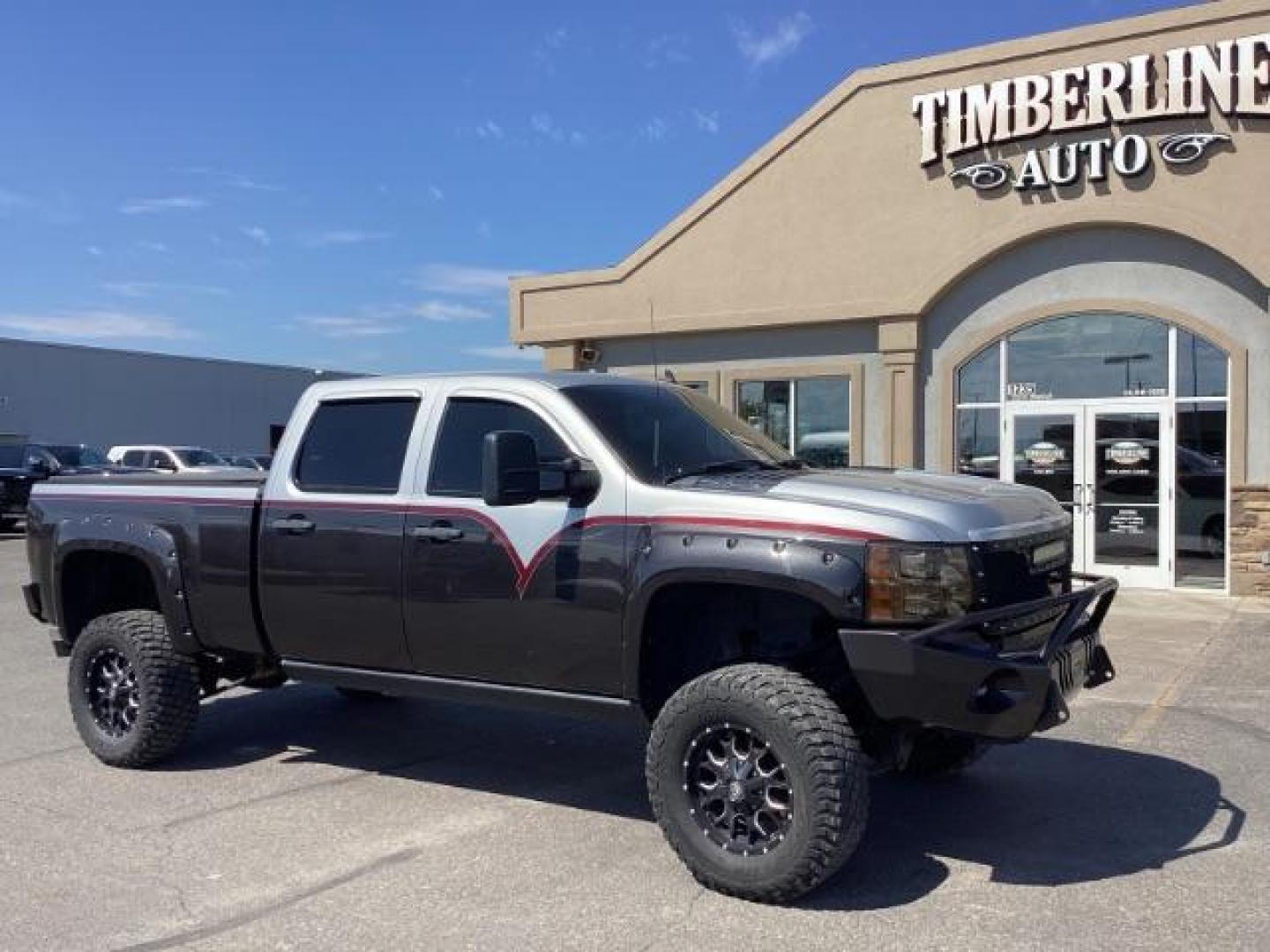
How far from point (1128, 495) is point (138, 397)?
3975 centimetres

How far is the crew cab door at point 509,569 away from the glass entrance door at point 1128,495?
32.0 ft

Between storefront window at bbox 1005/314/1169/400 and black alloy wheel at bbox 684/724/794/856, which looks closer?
black alloy wheel at bbox 684/724/794/856

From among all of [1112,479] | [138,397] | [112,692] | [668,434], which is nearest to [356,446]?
[668,434]

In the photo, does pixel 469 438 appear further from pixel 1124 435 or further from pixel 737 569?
pixel 1124 435

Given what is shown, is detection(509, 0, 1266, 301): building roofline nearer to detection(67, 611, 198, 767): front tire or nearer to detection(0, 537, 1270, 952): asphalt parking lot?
detection(0, 537, 1270, 952): asphalt parking lot

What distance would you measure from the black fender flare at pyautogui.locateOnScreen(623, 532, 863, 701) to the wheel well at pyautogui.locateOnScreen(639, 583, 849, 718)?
7 cm

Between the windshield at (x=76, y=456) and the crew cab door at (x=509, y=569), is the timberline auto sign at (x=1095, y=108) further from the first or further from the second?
the windshield at (x=76, y=456)

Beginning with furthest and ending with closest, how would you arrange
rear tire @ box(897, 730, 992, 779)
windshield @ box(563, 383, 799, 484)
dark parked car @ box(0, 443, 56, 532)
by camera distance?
dark parked car @ box(0, 443, 56, 532) → rear tire @ box(897, 730, 992, 779) → windshield @ box(563, 383, 799, 484)

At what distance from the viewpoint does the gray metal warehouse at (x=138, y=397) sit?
40.1m

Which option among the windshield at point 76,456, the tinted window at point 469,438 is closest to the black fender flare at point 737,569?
the tinted window at point 469,438

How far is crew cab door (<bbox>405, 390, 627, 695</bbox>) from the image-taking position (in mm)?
4824

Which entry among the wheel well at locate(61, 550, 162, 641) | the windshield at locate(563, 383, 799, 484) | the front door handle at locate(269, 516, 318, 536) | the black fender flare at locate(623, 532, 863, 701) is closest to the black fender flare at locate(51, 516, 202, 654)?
the wheel well at locate(61, 550, 162, 641)

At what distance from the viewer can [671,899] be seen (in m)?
4.40

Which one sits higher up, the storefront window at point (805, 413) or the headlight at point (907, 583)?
→ the storefront window at point (805, 413)
